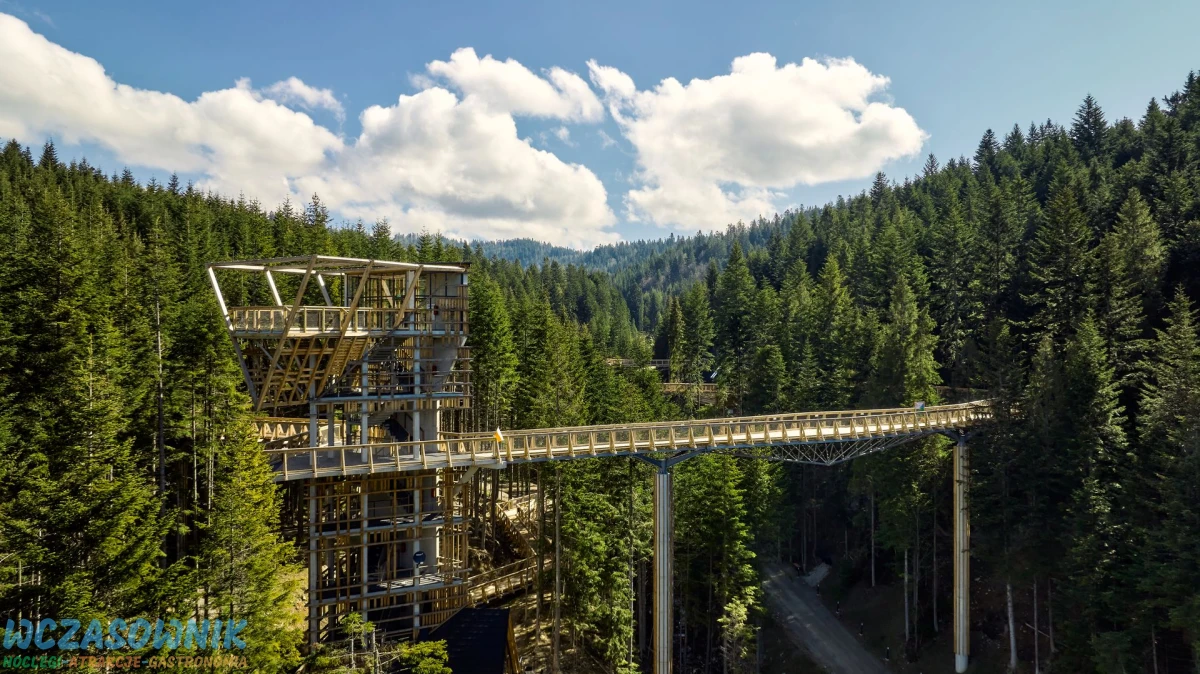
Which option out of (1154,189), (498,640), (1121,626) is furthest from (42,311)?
(1154,189)

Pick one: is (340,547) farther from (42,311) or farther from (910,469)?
(910,469)

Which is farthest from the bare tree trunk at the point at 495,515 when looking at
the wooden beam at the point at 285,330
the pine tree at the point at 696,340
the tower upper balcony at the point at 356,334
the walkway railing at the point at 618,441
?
the pine tree at the point at 696,340

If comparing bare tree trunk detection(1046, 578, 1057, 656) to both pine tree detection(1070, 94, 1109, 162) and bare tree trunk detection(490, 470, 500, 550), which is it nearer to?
bare tree trunk detection(490, 470, 500, 550)

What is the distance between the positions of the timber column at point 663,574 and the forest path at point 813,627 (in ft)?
42.3

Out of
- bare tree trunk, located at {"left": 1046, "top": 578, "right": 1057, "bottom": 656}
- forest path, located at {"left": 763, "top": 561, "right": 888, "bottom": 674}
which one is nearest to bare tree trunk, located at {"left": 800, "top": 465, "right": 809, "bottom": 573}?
forest path, located at {"left": 763, "top": 561, "right": 888, "bottom": 674}

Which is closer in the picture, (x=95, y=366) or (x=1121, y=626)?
(x=95, y=366)

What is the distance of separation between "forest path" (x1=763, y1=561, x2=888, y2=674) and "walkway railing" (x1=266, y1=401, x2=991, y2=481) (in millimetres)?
13042

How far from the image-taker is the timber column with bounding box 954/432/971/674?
30.4 m

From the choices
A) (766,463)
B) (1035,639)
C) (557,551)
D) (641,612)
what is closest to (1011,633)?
(1035,639)

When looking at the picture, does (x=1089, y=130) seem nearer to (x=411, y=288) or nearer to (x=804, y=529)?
(x=804, y=529)

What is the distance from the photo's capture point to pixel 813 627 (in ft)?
122

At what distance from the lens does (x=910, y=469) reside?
33.4m

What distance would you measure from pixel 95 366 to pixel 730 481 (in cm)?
2526

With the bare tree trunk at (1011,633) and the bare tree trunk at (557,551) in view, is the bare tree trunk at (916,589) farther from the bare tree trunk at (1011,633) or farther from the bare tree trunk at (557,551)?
the bare tree trunk at (557,551)
